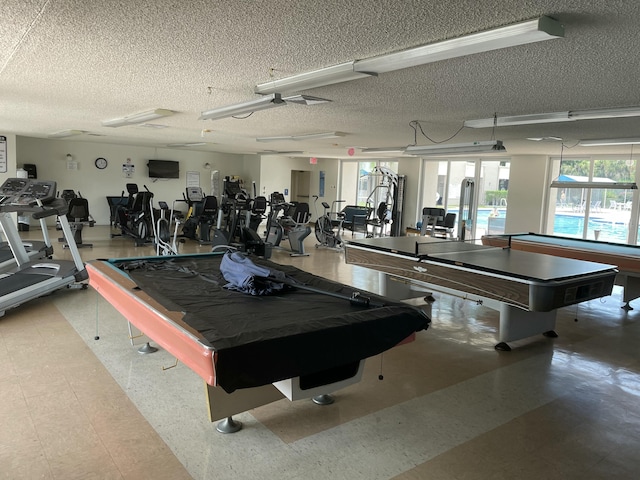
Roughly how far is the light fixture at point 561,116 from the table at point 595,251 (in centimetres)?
152

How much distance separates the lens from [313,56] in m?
3.08

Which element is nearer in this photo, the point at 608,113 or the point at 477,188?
the point at 608,113

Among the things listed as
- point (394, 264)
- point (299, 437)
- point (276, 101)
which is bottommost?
point (299, 437)

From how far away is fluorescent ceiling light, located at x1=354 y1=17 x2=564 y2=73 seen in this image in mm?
2244

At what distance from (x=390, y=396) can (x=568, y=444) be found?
45.4 inches

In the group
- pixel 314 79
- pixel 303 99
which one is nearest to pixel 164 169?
pixel 303 99

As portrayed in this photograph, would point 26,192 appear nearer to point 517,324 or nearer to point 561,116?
point 517,324

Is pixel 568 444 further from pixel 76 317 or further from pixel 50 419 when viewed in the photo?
pixel 76 317

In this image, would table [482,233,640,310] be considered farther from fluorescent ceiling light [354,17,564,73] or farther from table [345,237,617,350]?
fluorescent ceiling light [354,17,564,73]

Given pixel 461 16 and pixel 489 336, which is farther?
pixel 489 336

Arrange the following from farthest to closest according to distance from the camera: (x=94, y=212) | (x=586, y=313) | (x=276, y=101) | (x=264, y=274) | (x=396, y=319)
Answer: (x=94, y=212) → (x=586, y=313) → (x=276, y=101) → (x=264, y=274) → (x=396, y=319)

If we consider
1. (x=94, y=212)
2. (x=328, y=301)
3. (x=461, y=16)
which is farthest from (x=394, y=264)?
(x=94, y=212)

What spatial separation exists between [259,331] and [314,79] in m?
2.05

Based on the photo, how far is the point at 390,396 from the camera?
11.1 ft
